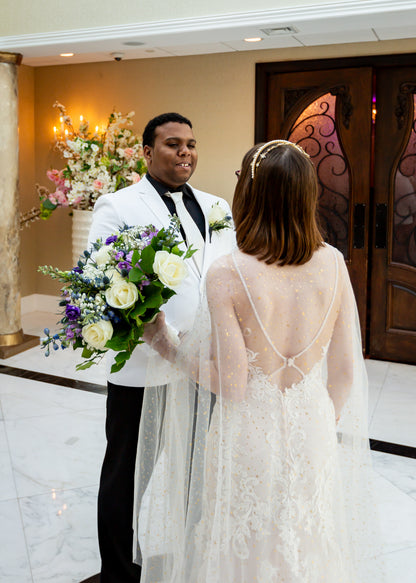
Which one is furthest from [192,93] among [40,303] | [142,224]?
[142,224]

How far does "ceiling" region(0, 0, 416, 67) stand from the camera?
3643 mm

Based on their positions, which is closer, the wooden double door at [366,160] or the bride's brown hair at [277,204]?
the bride's brown hair at [277,204]

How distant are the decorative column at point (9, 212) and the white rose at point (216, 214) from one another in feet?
11.3

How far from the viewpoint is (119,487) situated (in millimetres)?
2148

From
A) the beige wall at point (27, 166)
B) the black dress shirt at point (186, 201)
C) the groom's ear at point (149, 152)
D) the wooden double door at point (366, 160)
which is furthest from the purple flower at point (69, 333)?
the beige wall at point (27, 166)

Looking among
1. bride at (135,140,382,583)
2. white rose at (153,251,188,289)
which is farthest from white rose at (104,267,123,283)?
bride at (135,140,382,583)

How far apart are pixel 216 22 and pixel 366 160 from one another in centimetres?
187

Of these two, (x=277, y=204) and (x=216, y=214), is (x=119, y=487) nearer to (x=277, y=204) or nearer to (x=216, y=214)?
(x=216, y=214)

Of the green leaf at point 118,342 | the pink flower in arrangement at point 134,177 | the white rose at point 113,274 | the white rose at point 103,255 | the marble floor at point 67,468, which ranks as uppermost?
the pink flower in arrangement at point 134,177

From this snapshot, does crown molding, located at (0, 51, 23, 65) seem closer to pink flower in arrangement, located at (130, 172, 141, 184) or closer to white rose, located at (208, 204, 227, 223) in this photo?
pink flower in arrangement, located at (130, 172, 141, 184)

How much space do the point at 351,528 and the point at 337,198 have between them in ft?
12.6

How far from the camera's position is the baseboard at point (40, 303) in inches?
274

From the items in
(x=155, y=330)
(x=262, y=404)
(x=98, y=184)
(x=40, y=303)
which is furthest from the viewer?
(x=40, y=303)

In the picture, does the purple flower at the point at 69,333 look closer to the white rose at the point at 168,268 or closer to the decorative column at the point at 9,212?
the white rose at the point at 168,268
